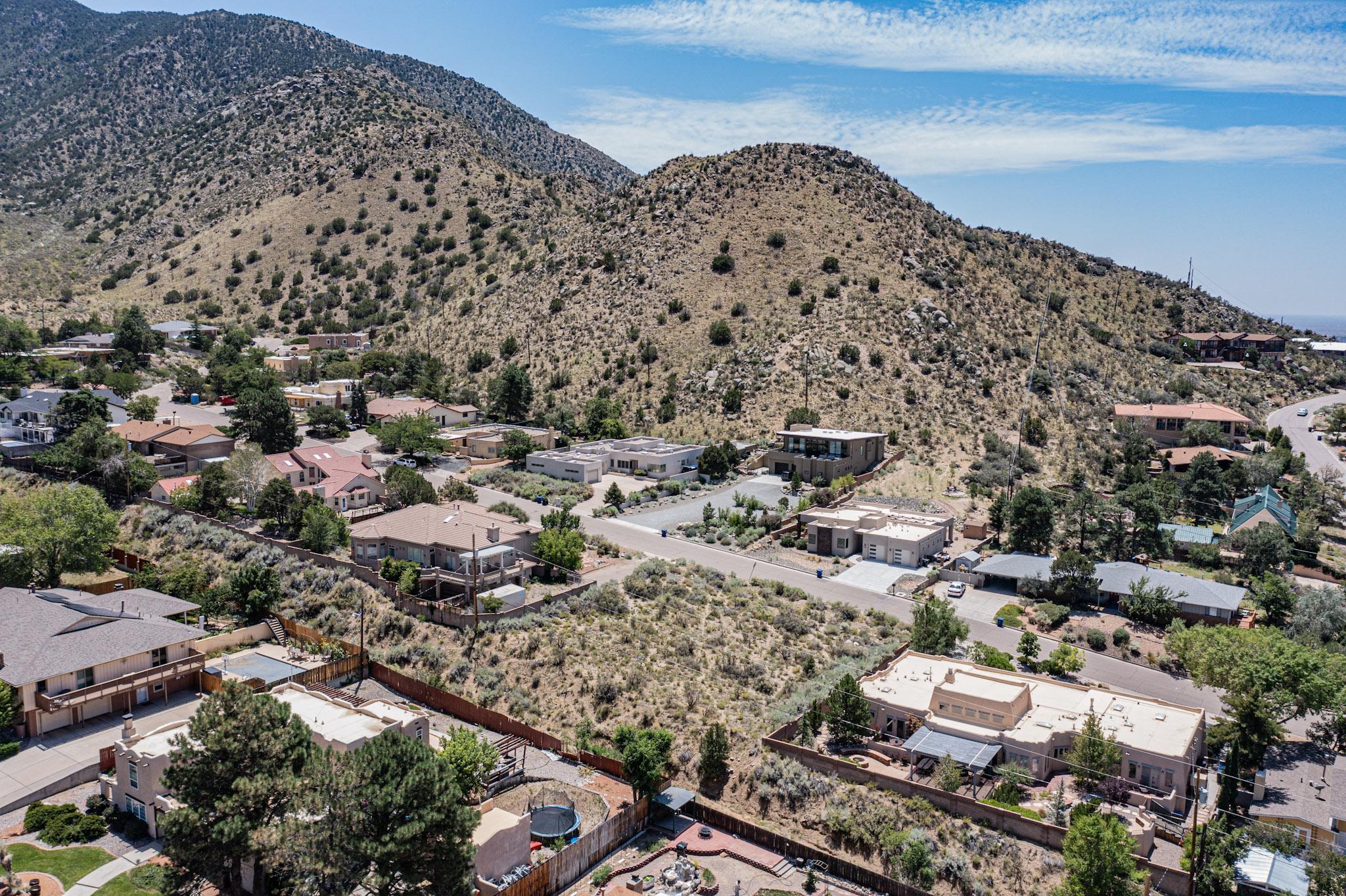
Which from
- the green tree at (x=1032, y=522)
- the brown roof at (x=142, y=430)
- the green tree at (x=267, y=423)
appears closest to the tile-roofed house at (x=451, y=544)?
the green tree at (x=267, y=423)

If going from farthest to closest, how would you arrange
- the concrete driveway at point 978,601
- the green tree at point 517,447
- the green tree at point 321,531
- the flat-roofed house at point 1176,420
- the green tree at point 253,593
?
the flat-roofed house at point 1176,420 < the green tree at point 517,447 < the green tree at point 321,531 < the concrete driveway at point 978,601 < the green tree at point 253,593

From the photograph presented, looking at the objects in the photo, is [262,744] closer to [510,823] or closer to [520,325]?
[510,823]

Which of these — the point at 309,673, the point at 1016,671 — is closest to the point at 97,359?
the point at 309,673

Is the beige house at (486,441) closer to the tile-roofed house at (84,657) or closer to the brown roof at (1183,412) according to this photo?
the tile-roofed house at (84,657)

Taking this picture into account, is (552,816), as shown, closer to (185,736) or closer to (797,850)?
(797,850)

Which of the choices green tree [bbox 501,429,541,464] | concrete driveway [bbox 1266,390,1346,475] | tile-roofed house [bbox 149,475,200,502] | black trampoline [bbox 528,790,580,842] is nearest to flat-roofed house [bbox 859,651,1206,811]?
black trampoline [bbox 528,790,580,842]

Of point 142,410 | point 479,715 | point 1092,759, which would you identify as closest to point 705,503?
point 479,715
